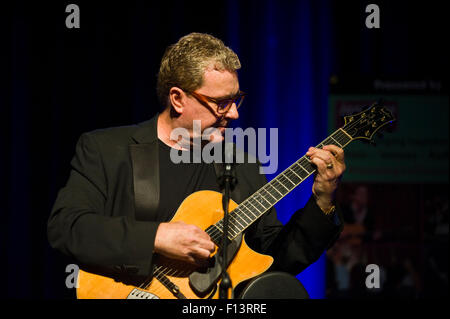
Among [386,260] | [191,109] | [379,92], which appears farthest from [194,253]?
[379,92]

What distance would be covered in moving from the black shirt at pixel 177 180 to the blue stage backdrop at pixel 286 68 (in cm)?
167

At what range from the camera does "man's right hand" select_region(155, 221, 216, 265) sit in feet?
6.18

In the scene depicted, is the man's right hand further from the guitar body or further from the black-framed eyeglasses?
the black-framed eyeglasses

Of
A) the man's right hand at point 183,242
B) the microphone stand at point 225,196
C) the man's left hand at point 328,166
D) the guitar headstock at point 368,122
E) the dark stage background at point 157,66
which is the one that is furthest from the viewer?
the dark stage background at point 157,66

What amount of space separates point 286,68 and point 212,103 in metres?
1.89

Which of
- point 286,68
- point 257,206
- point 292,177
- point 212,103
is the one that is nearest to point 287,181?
point 292,177

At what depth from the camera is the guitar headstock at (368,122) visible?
2148 mm

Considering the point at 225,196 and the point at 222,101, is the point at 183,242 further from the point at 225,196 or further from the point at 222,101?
the point at 222,101

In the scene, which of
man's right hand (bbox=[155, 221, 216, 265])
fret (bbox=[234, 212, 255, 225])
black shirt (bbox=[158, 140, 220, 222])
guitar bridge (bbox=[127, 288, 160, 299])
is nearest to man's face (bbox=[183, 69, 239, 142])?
black shirt (bbox=[158, 140, 220, 222])

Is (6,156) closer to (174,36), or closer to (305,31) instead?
(174,36)

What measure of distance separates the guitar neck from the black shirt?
20 centimetres

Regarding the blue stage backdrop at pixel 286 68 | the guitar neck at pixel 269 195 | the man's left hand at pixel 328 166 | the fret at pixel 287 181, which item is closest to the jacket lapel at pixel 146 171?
the guitar neck at pixel 269 195

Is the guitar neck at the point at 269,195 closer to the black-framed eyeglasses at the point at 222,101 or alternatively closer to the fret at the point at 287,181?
the fret at the point at 287,181

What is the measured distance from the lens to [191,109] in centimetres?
227
